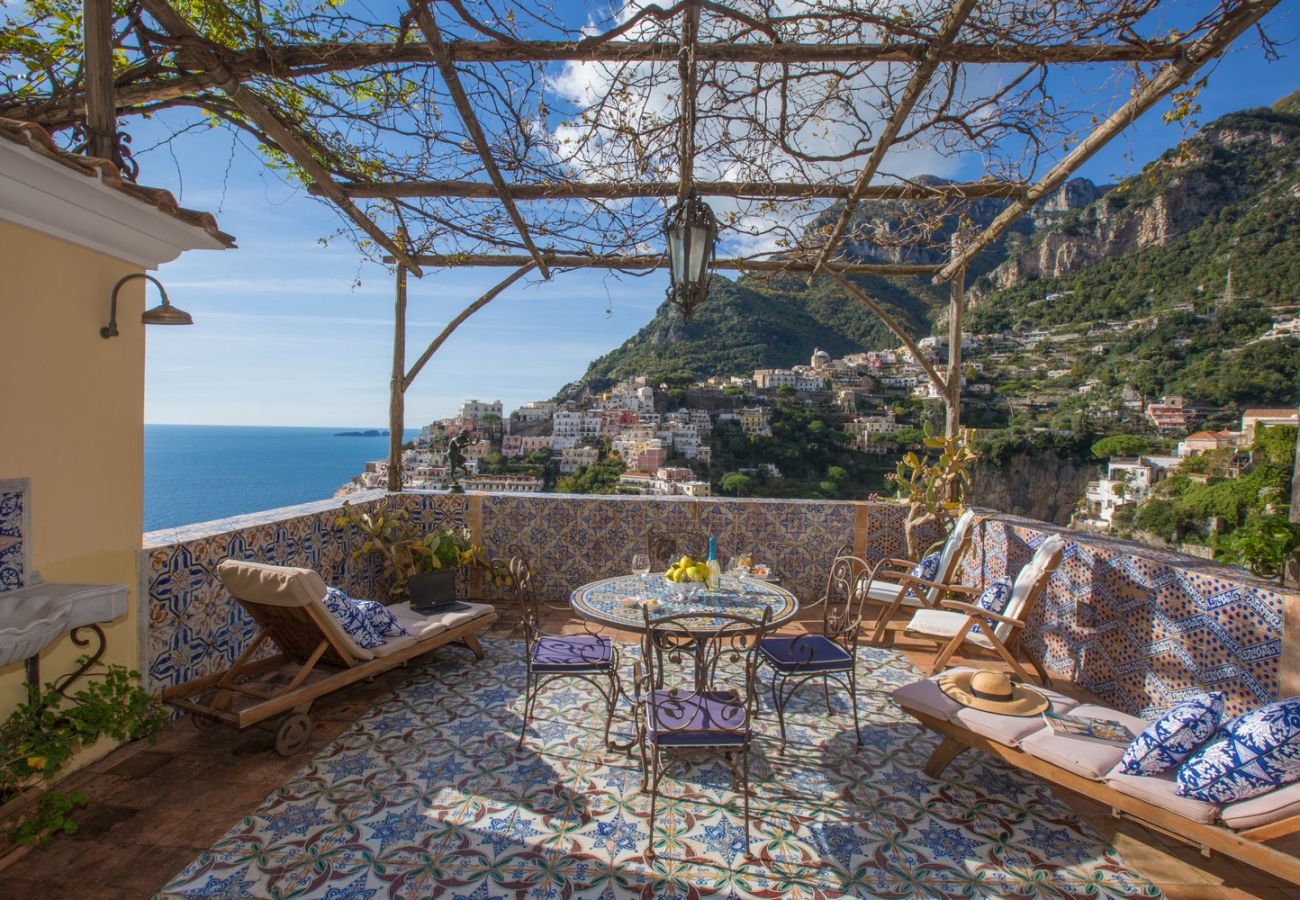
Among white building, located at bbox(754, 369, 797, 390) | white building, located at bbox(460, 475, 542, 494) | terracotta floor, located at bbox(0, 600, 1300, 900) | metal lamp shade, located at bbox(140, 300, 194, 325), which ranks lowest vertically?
terracotta floor, located at bbox(0, 600, 1300, 900)

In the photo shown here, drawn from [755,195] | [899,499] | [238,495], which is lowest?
[238,495]

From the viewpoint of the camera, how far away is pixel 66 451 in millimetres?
2480

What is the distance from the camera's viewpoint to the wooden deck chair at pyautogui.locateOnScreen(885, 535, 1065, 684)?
3.54 m

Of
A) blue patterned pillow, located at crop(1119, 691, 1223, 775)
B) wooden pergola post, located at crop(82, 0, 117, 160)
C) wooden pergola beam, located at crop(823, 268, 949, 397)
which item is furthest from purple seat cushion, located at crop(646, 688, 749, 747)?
wooden pergola beam, located at crop(823, 268, 949, 397)

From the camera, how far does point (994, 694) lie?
268cm

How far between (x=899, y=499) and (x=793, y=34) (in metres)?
4.15

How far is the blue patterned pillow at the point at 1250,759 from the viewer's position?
72.3 inches

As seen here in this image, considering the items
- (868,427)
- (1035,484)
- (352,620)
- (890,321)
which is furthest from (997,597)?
(1035,484)

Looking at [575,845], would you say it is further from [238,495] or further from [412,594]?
[238,495]

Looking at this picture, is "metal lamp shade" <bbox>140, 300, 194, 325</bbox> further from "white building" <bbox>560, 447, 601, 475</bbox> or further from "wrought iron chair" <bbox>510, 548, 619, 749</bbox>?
"white building" <bbox>560, 447, 601, 475</bbox>

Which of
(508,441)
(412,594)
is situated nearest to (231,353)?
(508,441)

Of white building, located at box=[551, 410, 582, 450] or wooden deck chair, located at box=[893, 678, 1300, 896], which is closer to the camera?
wooden deck chair, located at box=[893, 678, 1300, 896]

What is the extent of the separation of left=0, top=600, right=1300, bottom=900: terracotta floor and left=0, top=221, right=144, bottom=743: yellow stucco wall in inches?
18.0

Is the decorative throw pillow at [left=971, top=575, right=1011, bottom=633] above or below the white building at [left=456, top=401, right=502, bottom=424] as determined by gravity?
below
